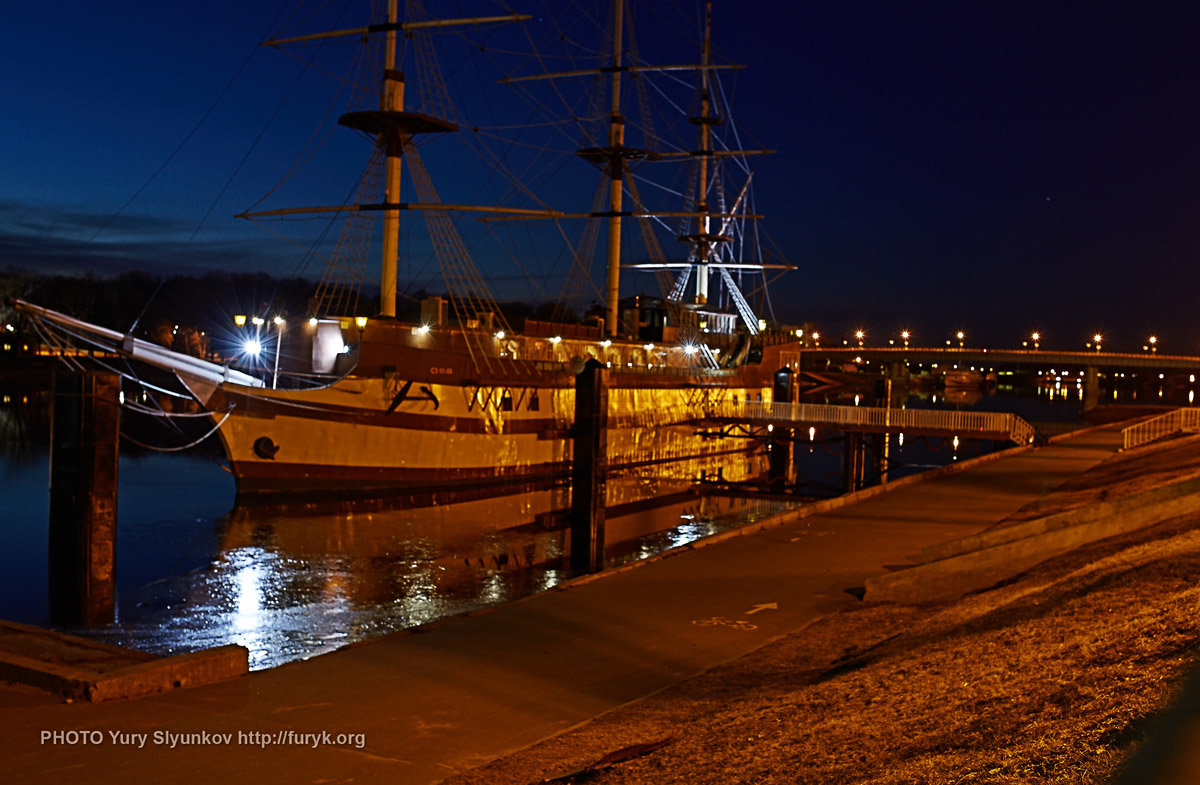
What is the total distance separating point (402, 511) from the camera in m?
28.1

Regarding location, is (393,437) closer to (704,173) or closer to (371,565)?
(371,565)

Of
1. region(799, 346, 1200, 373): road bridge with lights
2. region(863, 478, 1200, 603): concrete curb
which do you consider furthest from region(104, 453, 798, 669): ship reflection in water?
region(799, 346, 1200, 373): road bridge with lights

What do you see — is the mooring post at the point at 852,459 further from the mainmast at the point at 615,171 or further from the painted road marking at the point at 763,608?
the painted road marking at the point at 763,608

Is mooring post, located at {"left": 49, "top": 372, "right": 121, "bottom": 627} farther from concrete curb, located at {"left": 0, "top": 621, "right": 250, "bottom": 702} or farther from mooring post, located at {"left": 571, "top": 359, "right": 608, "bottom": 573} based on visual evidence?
mooring post, located at {"left": 571, "top": 359, "right": 608, "bottom": 573}

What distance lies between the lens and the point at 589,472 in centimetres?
1867

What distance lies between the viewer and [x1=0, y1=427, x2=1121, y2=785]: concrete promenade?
6.41 meters

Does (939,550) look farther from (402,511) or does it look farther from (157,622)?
(402,511)

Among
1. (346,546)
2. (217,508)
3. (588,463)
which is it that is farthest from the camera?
(217,508)

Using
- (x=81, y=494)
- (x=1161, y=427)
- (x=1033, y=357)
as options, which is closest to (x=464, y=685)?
(x=81, y=494)

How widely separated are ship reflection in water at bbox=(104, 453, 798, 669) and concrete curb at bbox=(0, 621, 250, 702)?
3.25m

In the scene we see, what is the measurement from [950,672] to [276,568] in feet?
51.1

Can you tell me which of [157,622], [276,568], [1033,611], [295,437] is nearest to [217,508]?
[295,437]

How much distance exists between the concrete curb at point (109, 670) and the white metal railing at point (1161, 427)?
31602 mm

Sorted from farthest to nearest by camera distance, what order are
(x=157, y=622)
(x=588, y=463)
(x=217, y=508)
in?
(x=217, y=508)
(x=588, y=463)
(x=157, y=622)
